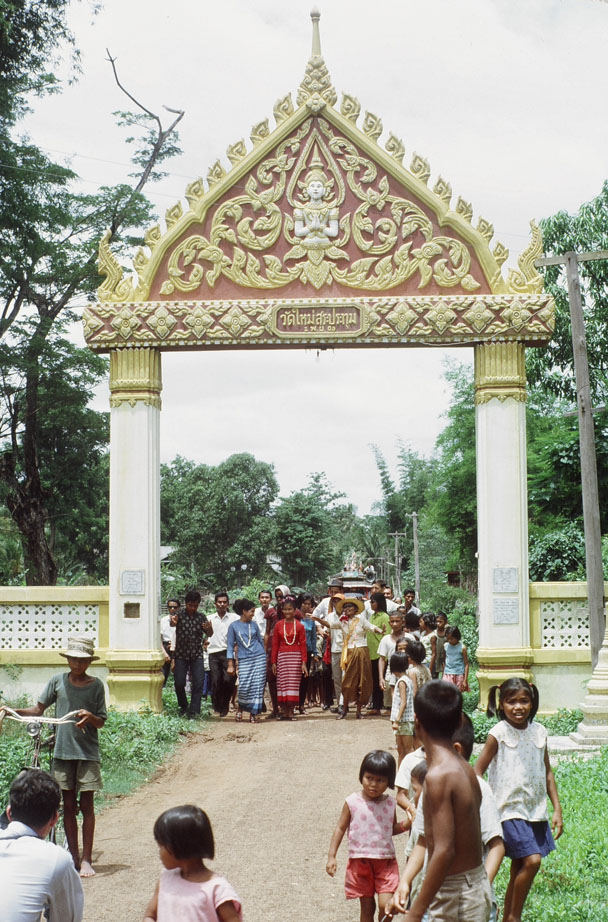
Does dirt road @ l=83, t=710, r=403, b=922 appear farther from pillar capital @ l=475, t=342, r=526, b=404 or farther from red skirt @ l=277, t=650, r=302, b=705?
pillar capital @ l=475, t=342, r=526, b=404

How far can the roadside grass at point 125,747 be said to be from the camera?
1039 centimetres

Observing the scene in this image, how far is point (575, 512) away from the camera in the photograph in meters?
22.7

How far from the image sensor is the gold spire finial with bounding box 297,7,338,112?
14680mm

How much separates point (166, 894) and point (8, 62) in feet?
65.7

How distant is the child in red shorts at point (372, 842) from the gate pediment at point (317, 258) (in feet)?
29.3

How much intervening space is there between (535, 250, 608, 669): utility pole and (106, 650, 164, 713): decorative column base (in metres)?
5.30

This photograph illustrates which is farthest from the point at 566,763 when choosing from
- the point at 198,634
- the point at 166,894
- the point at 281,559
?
the point at 281,559

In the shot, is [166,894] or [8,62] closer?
[166,894]

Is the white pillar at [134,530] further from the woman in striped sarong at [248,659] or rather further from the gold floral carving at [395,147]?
the gold floral carving at [395,147]

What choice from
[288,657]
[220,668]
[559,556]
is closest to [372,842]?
[288,657]

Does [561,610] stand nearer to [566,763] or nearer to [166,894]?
[566,763]

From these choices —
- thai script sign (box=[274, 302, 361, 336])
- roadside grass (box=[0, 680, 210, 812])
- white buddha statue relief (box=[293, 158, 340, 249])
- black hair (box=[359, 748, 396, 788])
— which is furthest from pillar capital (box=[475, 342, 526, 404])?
black hair (box=[359, 748, 396, 788])

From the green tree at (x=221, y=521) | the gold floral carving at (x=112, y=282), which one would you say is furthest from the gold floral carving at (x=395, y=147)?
the green tree at (x=221, y=521)

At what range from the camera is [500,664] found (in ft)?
45.6
